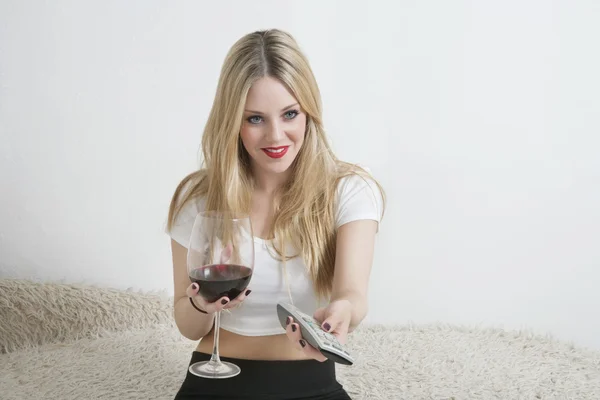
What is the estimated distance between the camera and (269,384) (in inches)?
82.7

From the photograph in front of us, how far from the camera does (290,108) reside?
2.14 metres

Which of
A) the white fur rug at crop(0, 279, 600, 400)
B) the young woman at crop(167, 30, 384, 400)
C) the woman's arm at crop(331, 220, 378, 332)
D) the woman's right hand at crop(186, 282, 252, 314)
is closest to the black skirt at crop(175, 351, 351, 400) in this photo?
the young woman at crop(167, 30, 384, 400)

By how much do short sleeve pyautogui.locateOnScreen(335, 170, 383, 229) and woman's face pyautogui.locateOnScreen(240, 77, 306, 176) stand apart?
223mm

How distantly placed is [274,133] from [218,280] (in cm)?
61

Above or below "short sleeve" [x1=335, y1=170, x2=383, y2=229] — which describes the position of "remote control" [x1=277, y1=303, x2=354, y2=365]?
below

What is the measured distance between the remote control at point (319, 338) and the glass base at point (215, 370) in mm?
253

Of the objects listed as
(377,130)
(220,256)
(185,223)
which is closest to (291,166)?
(185,223)

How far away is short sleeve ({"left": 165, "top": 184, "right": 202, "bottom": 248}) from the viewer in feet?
7.64

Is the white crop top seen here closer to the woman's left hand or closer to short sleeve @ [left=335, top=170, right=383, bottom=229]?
short sleeve @ [left=335, top=170, right=383, bottom=229]

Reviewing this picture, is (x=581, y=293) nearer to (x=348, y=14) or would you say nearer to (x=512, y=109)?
(x=512, y=109)

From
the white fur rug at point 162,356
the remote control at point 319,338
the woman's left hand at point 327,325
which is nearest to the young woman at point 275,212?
the woman's left hand at point 327,325

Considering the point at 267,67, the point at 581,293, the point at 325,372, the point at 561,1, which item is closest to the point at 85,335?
the point at 325,372

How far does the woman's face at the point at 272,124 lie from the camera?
212 centimetres

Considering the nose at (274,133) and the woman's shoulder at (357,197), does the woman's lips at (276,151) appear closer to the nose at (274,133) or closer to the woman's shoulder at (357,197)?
the nose at (274,133)
